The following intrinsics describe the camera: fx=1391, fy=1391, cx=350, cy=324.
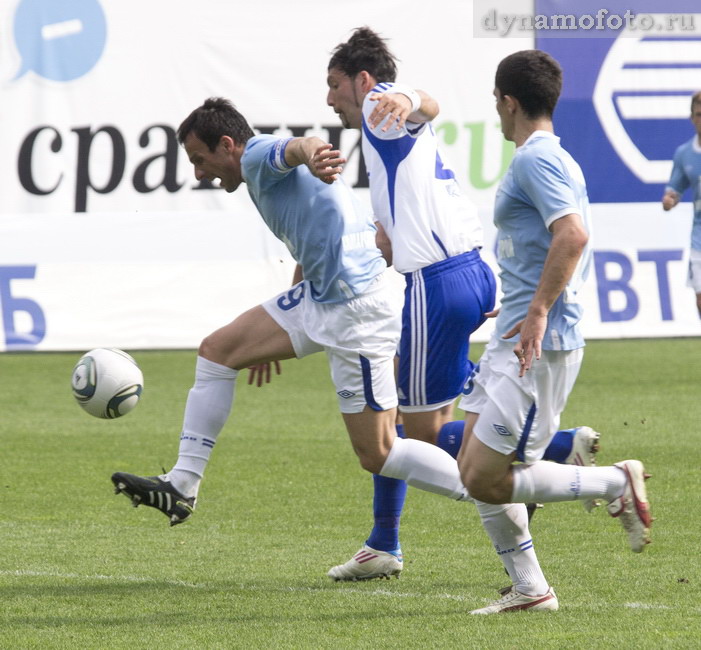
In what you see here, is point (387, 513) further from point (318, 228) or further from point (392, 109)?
point (392, 109)

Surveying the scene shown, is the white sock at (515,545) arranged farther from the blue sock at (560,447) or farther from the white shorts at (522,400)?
the blue sock at (560,447)

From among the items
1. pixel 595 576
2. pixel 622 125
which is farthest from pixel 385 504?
pixel 622 125

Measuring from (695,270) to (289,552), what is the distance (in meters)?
6.42

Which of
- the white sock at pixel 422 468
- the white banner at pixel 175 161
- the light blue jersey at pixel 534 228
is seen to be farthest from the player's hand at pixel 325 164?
the white banner at pixel 175 161

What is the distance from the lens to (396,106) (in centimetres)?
516

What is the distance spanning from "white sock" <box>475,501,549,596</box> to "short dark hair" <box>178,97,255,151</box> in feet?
5.53

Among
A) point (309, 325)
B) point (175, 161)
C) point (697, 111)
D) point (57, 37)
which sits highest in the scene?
point (57, 37)

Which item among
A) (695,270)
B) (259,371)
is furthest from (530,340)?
(695,270)

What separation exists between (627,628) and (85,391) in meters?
2.70

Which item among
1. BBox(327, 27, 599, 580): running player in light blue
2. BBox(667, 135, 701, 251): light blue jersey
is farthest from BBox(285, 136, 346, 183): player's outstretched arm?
BBox(667, 135, 701, 251): light blue jersey

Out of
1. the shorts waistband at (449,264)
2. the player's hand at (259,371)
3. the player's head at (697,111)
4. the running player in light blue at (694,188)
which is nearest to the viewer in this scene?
the shorts waistband at (449,264)

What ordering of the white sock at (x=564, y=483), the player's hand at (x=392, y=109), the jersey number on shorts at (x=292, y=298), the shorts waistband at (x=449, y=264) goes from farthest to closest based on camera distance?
the shorts waistband at (x=449, y=264)
the jersey number on shorts at (x=292, y=298)
the player's hand at (x=392, y=109)
the white sock at (x=564, y=483)

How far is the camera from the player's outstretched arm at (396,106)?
16.9 feet

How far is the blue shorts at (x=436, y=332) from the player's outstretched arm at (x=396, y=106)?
655 millimetres
